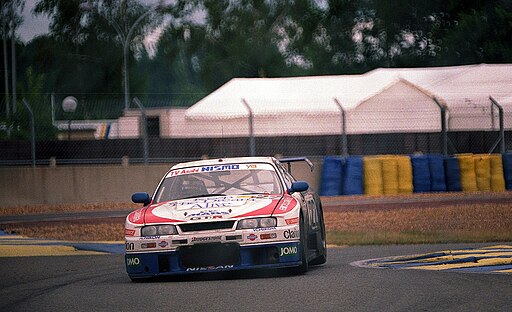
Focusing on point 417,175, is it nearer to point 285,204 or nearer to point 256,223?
point 285,204

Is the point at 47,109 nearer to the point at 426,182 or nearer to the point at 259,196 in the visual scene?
the point at 426,182

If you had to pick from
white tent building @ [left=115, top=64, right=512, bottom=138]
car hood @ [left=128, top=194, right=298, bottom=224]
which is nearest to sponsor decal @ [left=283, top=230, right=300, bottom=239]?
car hood @ [left=128, top=194, right=298, bottom=224]

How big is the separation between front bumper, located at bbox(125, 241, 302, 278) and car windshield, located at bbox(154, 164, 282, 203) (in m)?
1.16

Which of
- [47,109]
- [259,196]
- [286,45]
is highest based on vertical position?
[286,45]

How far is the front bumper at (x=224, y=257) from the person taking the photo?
35.9 ft

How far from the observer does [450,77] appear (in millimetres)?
40969

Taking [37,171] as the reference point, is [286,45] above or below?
above

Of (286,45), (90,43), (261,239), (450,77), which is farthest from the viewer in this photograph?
(286,45)

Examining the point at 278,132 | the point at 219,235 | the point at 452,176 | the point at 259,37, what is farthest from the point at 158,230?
the point at 259,37

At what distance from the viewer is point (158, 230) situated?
1113 cm

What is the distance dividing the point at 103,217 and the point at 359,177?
6.49 metres

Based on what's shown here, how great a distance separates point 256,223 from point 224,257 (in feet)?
1.42

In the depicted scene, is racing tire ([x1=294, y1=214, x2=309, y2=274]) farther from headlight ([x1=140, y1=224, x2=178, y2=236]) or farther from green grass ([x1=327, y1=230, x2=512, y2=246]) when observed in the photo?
green grass ([x1=327, y1=230, x2=512, y2=246])

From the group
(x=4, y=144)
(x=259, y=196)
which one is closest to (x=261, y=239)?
(x=259, y=196)
